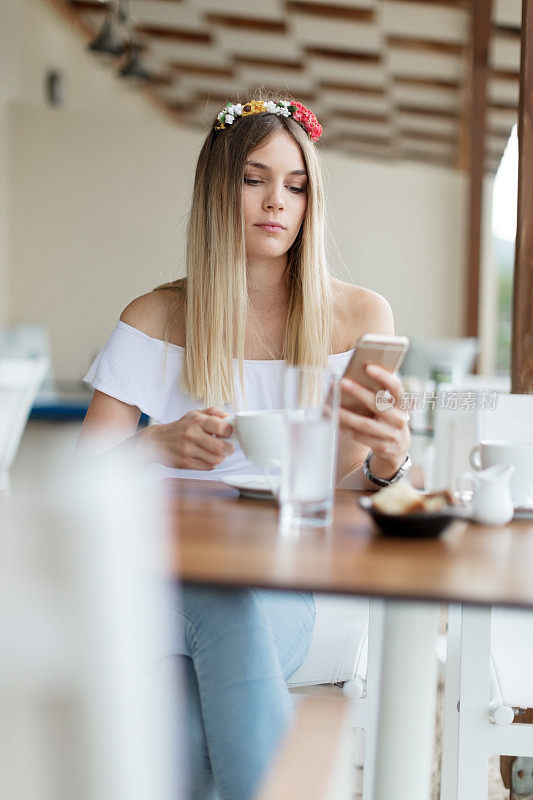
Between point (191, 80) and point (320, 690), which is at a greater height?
point (191, 80)

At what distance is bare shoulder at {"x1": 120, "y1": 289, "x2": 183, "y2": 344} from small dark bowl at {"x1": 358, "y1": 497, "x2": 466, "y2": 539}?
35.0 inches

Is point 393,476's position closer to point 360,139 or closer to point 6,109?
point 6,109

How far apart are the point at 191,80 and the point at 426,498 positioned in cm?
903

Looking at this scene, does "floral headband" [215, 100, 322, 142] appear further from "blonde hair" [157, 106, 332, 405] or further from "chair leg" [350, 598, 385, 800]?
"chair leg" [350, 598, 385, 800]

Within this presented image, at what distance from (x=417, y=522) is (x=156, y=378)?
89 centimetres

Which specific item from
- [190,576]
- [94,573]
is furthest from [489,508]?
[94,573]

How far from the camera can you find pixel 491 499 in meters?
1.14

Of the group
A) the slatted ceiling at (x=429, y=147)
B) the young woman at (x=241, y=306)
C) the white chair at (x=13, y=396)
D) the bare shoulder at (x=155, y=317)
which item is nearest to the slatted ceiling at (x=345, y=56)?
the slatted ceiling at (x=429, y=147)

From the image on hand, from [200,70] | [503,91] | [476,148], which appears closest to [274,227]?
[476,148]

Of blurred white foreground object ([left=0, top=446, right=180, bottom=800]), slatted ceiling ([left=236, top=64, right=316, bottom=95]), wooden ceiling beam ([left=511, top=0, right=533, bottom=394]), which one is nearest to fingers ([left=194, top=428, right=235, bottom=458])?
blurred white foreground object ([left=0, top=446, right=180, bottom=800])

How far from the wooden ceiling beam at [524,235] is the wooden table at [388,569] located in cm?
101

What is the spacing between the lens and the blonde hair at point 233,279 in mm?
1752

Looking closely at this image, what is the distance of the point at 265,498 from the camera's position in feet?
4.17

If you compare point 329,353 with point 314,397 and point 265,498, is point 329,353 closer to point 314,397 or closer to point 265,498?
point 265,498
